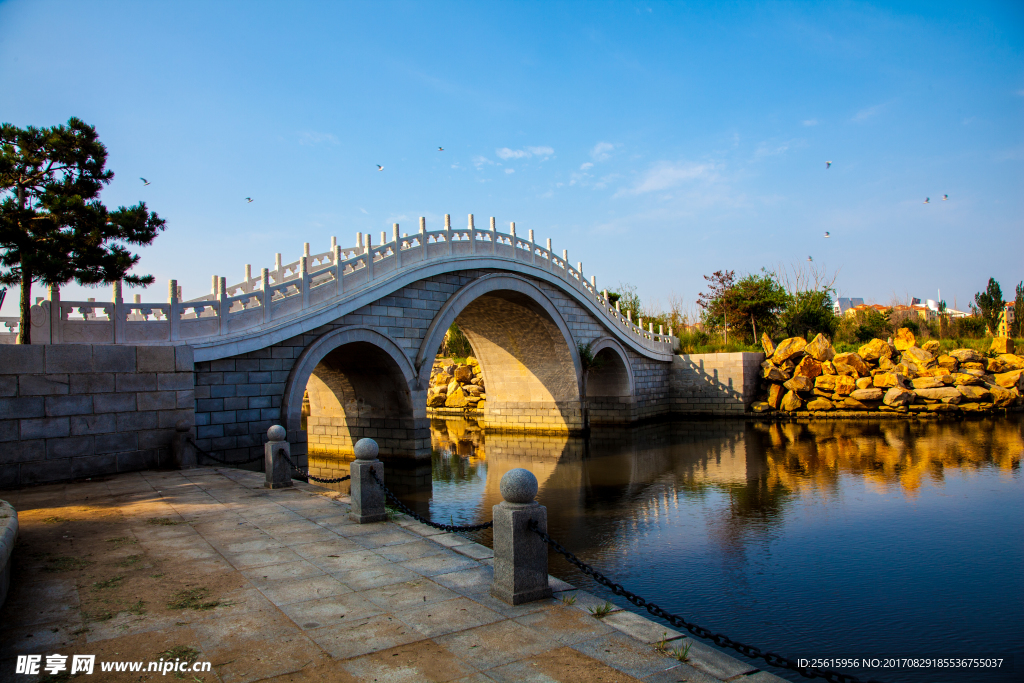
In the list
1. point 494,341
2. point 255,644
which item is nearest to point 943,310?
point 494,341

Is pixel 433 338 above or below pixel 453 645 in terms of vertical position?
above

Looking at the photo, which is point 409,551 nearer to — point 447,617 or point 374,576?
point 374,576

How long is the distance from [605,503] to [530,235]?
10628 millimetres

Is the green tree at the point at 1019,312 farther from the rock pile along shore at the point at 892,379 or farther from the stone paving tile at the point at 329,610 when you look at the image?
the stone paving tile at the point at 329,610

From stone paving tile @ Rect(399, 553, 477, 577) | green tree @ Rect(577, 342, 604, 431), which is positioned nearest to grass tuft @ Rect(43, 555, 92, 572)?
stone paving tile @ Rect(399, 553, 477, 577)

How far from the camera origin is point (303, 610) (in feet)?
13.6

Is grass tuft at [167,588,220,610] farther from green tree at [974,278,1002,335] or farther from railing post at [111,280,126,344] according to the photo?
green tree at [974,278,1002,335]

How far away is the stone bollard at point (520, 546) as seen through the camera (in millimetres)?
4184

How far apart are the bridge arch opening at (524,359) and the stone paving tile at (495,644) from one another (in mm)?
14838

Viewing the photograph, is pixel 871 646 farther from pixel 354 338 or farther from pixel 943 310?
pixel 943 310

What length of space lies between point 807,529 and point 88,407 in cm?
1030

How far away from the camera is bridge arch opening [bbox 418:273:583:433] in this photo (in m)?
20.1

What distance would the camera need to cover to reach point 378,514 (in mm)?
6543

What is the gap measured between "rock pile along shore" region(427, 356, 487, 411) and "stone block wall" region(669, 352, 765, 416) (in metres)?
8.52
